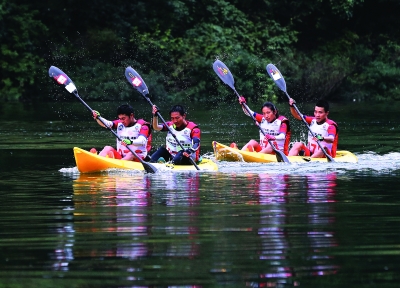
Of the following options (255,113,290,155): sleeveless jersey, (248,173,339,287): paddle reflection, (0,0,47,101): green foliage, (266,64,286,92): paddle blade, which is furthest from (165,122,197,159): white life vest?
(0,0,47,101): green foliage

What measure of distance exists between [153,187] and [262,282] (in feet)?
18.8

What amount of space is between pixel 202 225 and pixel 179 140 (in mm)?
6247

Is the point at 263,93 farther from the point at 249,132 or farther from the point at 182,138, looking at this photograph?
the point at 182,138

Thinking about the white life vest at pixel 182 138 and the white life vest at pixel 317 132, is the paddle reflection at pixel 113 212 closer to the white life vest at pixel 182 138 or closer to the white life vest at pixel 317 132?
the white life vest at pixel 182 138

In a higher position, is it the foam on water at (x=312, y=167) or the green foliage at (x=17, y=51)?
the green foliage at (x=17, y=51)

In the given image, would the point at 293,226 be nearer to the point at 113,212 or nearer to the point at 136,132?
the point at 113,212

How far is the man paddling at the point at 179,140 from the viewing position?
15.0m

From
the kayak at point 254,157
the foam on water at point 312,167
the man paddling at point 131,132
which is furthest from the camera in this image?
the kayak at point 254,157

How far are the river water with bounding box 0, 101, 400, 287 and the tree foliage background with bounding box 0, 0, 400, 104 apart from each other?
53.3 feet

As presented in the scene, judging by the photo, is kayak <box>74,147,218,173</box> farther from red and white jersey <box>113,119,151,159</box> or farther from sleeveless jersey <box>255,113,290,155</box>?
sleeveless jersey <box>255,113,290,155</box>

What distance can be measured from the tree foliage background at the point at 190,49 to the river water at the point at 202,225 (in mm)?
16235

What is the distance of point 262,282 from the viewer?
6.79 metres

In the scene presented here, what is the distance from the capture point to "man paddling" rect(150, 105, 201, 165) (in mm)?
15031

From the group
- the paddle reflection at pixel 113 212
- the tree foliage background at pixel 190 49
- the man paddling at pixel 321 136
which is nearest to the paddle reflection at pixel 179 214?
the paddle reflection at pixel 113 212
